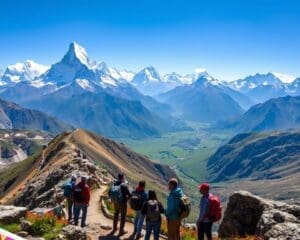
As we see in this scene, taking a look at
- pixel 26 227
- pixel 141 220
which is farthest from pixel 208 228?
pixel 26 227

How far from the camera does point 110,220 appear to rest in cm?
3975

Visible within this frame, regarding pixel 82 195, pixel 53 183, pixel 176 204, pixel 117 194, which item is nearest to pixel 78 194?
pixel 82 195

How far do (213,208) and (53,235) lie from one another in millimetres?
9087

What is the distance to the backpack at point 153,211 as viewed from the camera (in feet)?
84.2

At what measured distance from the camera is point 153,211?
1011 inches

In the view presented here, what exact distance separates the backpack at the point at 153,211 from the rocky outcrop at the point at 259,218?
4.97 meters

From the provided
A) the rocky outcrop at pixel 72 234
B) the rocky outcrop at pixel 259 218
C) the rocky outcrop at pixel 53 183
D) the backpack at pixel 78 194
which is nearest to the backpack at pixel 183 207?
the rocky outcrop at pixel 259 218

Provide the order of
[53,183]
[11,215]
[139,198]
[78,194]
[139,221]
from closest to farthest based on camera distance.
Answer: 1. [11,215]
2. [139,198]
3. [139,221]
4. [78,194]
5. [53,183]

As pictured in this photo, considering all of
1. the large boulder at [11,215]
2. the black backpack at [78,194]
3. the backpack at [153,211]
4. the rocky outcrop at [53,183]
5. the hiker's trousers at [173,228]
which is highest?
the rocky outcrop at [53,183]

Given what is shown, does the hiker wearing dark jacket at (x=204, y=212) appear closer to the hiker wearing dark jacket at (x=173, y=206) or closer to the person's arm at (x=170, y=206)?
the hiker wearing dark jacket at (x=173, y=206)

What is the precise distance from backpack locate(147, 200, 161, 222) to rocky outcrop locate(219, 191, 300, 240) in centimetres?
497

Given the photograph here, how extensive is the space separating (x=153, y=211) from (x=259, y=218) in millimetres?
6780

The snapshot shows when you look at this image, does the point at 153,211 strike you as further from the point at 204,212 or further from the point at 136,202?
the point at 204,212

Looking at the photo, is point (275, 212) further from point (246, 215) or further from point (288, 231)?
point (246, 215)
